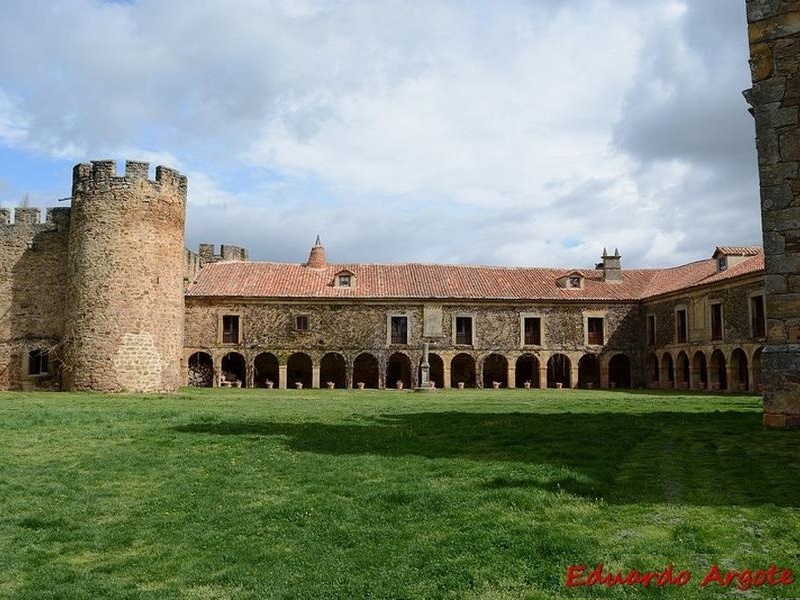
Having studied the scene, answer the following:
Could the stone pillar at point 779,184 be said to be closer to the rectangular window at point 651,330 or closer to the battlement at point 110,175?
the battlement at point 110,175

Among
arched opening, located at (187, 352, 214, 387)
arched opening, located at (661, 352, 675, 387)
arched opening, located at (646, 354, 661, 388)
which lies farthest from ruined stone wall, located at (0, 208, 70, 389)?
arched opening, located at (646, 354, 661, 388)

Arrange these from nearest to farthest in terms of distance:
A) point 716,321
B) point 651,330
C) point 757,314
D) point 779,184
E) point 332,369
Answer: point 779,184, point 757,314, point 716,321, point 651,330, point 332,369

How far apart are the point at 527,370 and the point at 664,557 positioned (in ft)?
115

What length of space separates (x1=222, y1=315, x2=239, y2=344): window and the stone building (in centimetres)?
10

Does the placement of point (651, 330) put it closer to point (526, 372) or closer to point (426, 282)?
point (526, 372)

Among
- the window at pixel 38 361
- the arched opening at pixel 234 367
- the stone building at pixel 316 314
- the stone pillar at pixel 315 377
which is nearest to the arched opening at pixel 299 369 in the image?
the stone building at pixel 316 314

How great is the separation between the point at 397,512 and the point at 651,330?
106 feet

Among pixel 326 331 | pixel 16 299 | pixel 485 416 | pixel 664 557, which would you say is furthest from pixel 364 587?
pixel 326 331

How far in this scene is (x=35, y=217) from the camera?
29.0 metres

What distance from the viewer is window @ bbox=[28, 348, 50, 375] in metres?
28.4

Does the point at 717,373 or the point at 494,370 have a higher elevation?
the point at 494,370

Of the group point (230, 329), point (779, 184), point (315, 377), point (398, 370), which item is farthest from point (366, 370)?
point (779, 184)

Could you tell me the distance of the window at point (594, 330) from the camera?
122 ft

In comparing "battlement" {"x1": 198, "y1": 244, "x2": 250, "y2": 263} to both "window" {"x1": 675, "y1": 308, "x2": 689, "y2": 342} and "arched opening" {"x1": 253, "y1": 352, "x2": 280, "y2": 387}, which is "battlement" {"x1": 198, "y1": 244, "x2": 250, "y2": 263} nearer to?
"arched opening" {"x1": 253, "y1": 352, "x2": 280, "y2": 387}
